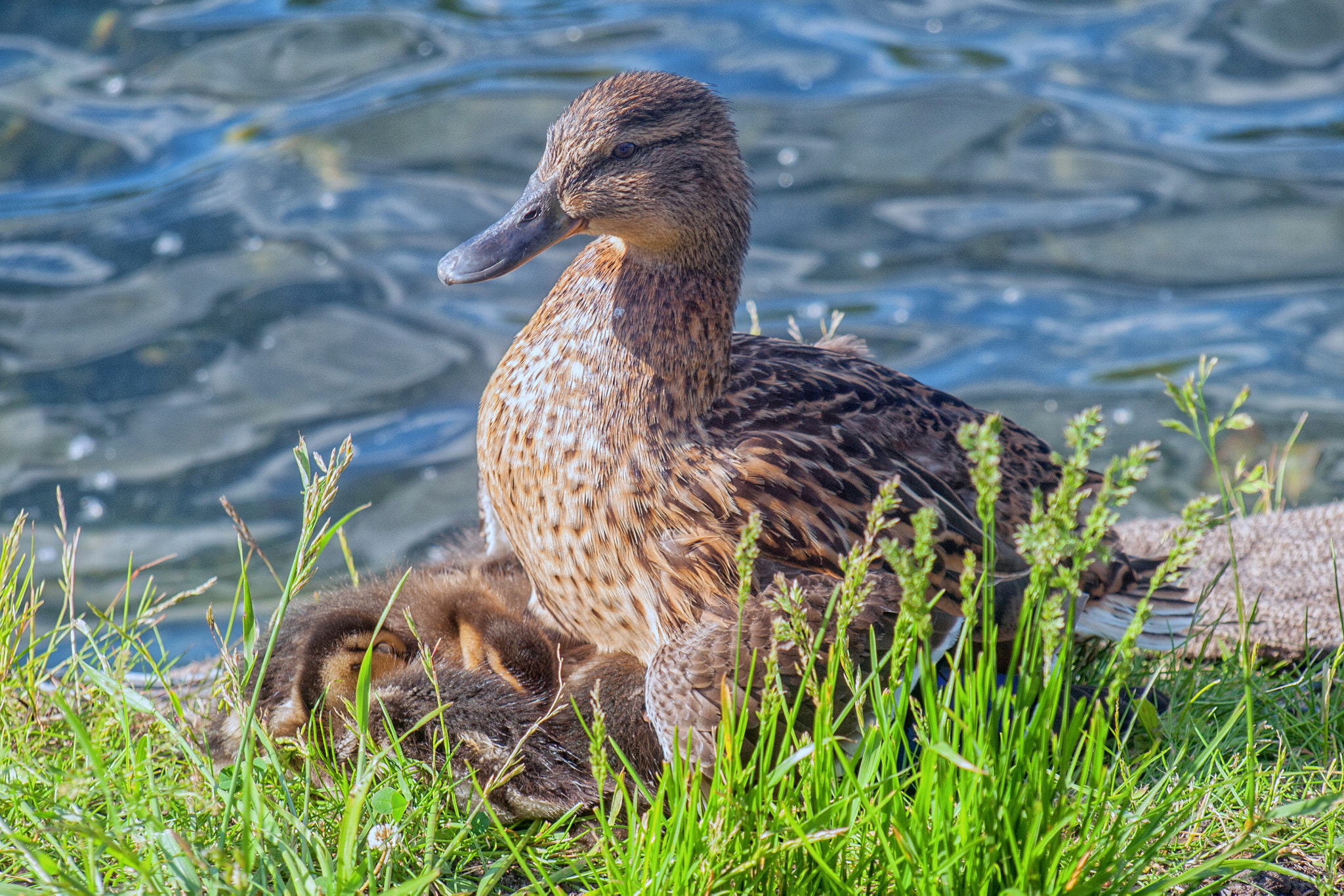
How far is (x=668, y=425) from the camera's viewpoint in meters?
3.13

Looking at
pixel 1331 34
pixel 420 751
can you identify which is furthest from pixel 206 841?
pixel 1331 34

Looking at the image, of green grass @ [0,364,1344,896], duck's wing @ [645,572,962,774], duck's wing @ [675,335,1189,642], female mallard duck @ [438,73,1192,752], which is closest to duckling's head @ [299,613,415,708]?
green grass @ [0,364,1344,896]

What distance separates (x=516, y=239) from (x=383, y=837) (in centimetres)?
155

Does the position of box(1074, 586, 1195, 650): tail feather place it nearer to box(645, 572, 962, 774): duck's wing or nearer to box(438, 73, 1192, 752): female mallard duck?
box(438, 73, 1192, 752): female mallard duck

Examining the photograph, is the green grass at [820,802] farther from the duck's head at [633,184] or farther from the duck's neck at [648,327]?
the duck's head at [633,184]

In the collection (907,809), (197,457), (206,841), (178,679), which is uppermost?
(907,809)

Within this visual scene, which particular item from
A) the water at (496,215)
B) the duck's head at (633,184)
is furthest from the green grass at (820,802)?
the water at (496,215)

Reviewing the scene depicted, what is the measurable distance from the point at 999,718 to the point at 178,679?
8.84 ft

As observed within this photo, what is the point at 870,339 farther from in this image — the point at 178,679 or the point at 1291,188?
the point at 178,679

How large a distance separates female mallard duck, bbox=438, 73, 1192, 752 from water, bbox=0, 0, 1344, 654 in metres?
3.33

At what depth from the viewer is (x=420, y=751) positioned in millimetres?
2994

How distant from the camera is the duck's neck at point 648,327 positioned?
3.16 m

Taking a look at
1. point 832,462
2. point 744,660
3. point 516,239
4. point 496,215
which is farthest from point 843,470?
point 496,215

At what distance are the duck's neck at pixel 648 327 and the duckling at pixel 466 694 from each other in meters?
0.69
